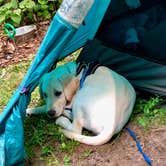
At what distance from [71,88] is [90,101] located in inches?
9.0

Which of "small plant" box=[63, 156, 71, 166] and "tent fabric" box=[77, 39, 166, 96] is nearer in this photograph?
"small plant" box=[63, 156, 71, 166]

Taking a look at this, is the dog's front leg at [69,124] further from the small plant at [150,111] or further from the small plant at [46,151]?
the small plant at [150,111]

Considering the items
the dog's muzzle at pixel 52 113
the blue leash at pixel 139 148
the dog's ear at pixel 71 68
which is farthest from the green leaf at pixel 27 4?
the blue leash at pixel 139 148

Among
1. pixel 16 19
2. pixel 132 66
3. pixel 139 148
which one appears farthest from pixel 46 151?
pixel 16 19

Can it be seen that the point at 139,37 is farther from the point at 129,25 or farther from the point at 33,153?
the point at 33,153

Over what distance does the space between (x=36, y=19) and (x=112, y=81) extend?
232 cm

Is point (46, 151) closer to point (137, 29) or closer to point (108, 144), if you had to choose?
point (108, 144)

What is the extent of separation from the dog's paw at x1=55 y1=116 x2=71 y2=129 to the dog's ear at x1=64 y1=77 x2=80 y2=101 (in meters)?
0.14

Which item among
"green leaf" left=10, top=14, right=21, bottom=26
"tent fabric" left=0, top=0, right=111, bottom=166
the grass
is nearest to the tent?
"tent fabric" left=0, top=0, right=111, bottom=166

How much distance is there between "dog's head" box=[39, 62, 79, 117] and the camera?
304cm

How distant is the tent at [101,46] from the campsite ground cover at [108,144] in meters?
0.17

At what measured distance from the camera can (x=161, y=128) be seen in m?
2.95

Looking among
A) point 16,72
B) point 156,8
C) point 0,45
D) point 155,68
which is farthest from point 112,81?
point 0,45

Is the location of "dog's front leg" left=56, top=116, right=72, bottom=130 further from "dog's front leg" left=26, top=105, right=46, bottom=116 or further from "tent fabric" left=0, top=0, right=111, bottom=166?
"tent fabric" left=0, top=0, right=111, bottom=166
